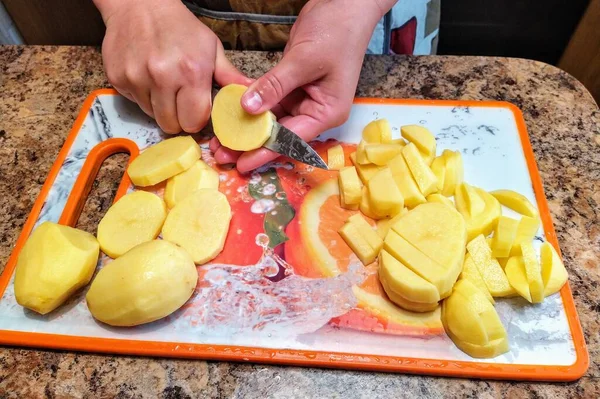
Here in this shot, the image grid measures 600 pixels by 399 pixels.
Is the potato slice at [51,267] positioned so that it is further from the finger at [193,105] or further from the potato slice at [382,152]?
the potato slice at [382,152]

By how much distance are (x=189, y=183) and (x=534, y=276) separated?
1.05m

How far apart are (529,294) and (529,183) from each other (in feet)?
1.44

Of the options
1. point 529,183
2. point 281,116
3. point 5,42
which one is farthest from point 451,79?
point 5,42

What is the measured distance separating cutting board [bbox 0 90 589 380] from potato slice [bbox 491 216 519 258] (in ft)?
0.44

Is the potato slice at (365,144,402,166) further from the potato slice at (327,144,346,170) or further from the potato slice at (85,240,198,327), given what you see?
the potato slice at (85,240,198,327)

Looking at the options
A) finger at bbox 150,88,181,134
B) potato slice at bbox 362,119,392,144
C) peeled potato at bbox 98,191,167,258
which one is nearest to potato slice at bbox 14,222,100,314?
peeled potato at bbox 98,191,167,258

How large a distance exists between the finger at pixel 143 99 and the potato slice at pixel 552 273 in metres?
1.31

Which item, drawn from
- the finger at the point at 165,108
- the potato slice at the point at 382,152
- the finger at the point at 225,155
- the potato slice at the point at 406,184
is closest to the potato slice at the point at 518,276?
the potato slice at the point at 406,184

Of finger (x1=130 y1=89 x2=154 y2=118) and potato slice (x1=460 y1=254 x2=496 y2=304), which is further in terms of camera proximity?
finger (x1=130 y1=89 x2=154 y2=118)

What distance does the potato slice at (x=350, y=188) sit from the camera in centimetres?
155

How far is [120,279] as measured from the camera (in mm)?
1273

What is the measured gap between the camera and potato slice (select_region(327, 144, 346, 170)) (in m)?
1.68

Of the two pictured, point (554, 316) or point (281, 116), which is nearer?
point (554, 316)

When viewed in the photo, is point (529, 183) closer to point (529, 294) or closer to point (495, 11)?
point (529, 294)
